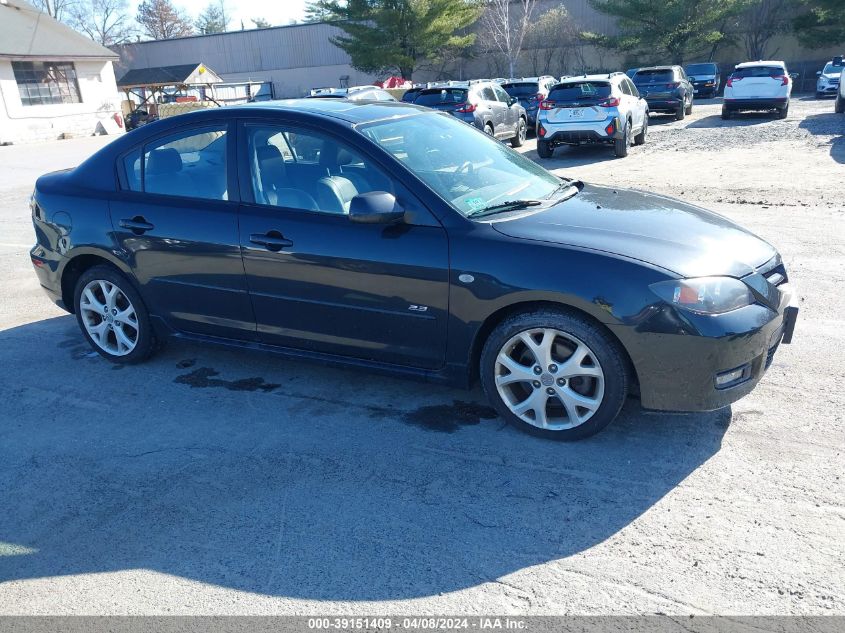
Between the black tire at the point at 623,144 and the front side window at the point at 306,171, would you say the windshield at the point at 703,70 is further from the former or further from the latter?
the front side window at the point at 306,171

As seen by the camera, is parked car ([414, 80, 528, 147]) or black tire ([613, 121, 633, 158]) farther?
parked car ([414, 80, 528, 147])

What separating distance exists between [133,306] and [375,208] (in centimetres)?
223

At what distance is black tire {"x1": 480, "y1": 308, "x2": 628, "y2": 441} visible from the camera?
3590 millimetres

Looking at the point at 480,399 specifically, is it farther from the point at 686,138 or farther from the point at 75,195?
the point at 686,138

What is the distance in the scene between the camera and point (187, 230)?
4.55 metres

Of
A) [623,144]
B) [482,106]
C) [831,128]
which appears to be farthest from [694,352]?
[831,128]

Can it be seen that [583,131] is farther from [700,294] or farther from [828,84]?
[828,84]

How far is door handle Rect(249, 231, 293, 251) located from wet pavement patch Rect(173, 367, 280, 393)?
100cm

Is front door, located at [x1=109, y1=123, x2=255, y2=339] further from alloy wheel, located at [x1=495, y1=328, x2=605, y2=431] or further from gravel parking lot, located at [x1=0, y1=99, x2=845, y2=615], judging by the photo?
alloy wheel, located at [x1=495, y1=328, x2=605, y2=431]

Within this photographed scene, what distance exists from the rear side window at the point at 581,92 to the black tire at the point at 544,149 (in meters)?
0.90

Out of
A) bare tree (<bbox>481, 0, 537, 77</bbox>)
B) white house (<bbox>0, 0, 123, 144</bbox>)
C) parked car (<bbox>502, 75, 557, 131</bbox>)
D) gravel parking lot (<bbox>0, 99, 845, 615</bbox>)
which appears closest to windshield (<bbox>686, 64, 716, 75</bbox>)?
bare tree (<bbox>481, 0, 537, 77</bbox>)

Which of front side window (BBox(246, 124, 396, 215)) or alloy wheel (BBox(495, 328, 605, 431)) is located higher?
front side window (BBox(246, 124, 396, 215))

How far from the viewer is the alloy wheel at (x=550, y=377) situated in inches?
144

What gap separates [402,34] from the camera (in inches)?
1791
